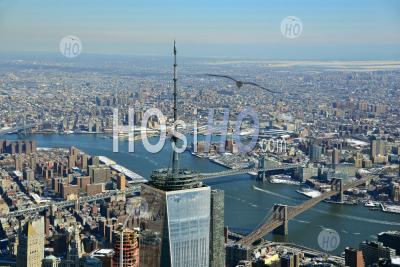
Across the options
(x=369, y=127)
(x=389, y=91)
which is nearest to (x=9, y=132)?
(x=369, y=127)

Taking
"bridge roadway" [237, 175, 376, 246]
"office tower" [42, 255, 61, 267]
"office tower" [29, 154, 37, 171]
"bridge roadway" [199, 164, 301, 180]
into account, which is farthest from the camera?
"office tower" [29, 154, 37, 171]

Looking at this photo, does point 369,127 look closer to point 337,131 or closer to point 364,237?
point 337,131

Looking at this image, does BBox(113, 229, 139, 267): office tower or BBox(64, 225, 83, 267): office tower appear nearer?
BBox(113, 229, 139, 267): office tower

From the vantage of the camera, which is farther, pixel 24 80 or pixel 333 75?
pixel 333 75

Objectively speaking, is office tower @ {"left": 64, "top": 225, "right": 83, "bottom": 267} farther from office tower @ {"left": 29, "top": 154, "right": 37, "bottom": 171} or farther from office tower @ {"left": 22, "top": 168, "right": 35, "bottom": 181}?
office tower @ {"left": 29, "top": 154, "right": 37, "bottom": 171}

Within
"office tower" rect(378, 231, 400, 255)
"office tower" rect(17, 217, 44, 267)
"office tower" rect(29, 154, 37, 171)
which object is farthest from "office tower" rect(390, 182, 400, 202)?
"office tower" rect(29, 154, 37, 171)

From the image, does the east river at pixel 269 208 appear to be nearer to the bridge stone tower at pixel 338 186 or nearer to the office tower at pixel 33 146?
the bridge stone tower at pixel 338 186
